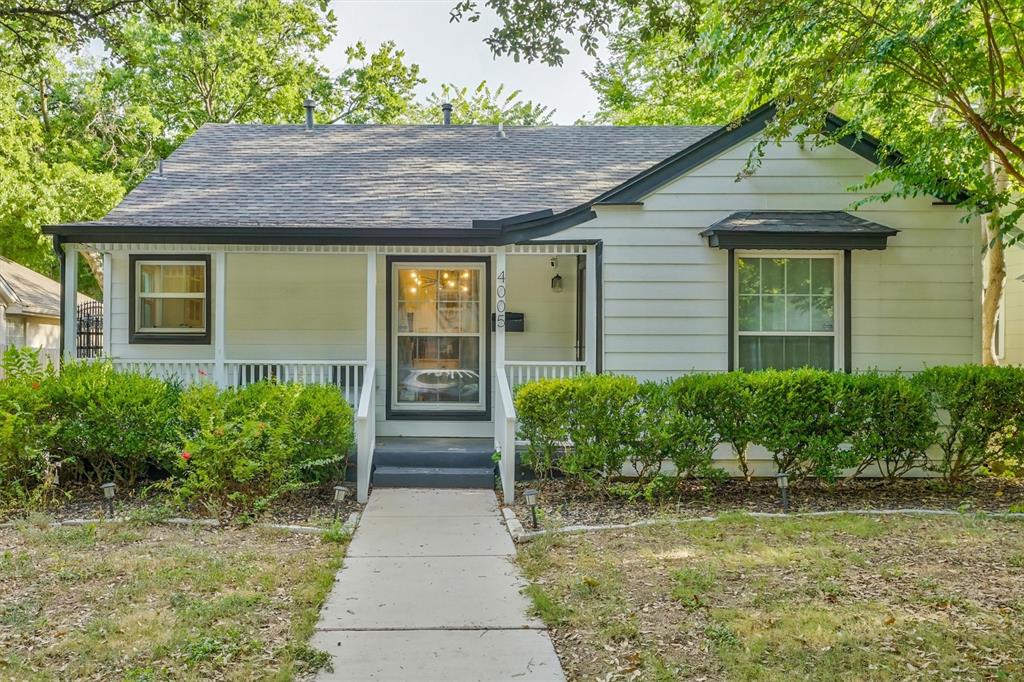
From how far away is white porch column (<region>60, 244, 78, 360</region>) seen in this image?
27.2ft

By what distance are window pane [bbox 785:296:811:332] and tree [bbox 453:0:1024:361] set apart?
4.13 ft

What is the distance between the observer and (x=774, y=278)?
7.97 m

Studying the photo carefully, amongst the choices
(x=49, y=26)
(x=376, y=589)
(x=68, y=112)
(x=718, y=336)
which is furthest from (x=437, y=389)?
(x=68, y=112)

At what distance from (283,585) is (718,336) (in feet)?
16.9

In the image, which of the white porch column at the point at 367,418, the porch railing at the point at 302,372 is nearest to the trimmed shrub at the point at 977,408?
the white porch column at the point at 367,418

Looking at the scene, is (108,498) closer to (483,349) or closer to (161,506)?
(161,506)

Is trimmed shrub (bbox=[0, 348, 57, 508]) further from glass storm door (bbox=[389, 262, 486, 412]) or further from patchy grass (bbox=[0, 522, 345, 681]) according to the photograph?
glass storm door (bbox=[389, 262, 486, 412])

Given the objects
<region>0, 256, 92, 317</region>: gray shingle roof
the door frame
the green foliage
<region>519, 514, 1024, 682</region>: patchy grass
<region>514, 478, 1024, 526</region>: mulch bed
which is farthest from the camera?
<region>0, 256, 92, 317</region>: gray shingle roof

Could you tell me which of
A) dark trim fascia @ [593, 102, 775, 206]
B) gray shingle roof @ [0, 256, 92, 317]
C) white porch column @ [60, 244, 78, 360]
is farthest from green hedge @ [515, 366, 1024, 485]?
gray shingle roof @ [0, 256, 92, 317]

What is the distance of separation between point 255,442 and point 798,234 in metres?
5.57

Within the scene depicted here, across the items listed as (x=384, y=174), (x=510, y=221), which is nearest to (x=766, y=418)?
(x=510, y=221)

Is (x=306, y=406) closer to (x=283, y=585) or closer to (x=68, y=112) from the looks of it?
(x=283, y=585)

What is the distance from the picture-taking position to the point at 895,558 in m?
4.99

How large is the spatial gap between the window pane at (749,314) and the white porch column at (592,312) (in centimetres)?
154
